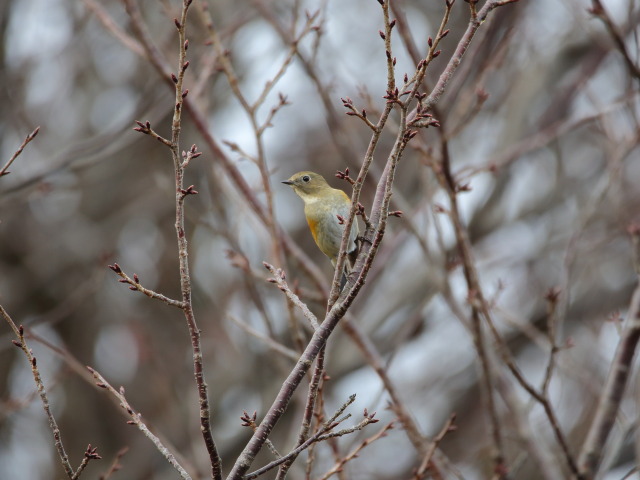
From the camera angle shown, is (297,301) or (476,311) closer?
(297,301)

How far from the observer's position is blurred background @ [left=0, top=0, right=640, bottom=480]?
6.75 meters

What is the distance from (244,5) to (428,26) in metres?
2.23

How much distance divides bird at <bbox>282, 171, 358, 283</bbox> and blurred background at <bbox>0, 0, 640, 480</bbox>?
1.38 m

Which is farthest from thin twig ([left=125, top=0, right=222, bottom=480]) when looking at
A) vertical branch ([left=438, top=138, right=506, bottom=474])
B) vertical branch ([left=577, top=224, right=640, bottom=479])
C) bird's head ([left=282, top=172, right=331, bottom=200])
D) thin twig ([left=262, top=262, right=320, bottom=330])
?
vertical branch ([left=577, top=224, right=640, bottom=479])

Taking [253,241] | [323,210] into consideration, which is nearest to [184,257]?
[323,210]

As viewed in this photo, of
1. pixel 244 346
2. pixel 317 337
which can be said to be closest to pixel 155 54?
pixel 317 337

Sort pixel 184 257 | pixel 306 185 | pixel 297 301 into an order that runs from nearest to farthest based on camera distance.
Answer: pixel 184 257
pixel 297 301
pixel 306 185

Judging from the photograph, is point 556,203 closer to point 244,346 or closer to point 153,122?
point 244,346

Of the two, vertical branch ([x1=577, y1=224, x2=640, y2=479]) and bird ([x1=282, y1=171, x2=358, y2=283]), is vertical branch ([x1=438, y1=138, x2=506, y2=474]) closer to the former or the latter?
vertical branch ([x1=577, y1=224, x2=640, y2=479])

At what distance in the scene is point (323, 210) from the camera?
4152 millimetres

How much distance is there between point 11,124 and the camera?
7.67 meters

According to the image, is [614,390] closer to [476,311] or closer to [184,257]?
[476,311]

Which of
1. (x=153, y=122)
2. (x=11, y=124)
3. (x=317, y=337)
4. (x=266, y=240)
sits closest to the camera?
(x=317, y=337)

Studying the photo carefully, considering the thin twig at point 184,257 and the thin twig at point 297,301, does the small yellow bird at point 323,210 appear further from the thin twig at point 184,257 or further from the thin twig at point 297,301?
the thin twig at point 184,257
